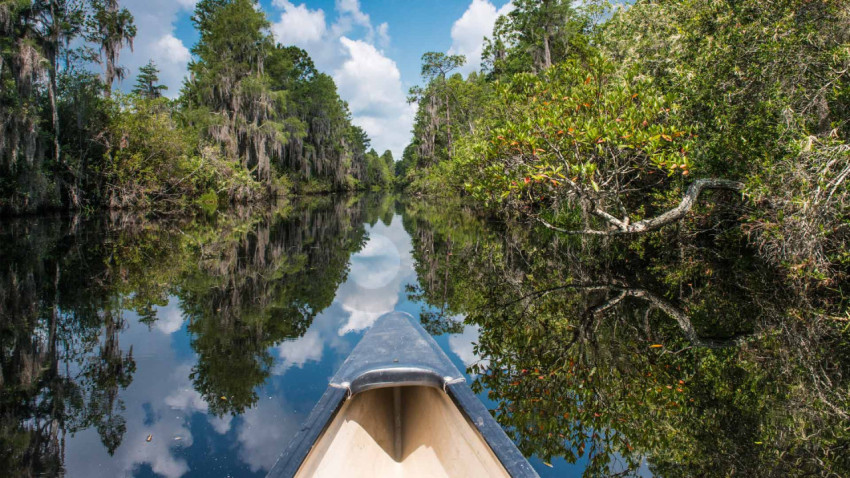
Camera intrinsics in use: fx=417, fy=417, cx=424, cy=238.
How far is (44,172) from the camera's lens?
50.1ft

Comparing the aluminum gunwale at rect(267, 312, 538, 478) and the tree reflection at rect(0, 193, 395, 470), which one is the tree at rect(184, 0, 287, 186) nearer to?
the tree reflection at rect(0, 193, 395, 470)

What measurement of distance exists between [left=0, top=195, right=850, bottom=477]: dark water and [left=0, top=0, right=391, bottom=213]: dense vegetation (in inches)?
311

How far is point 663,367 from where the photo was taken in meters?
3.90

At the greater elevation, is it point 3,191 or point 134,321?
→ point 3,191

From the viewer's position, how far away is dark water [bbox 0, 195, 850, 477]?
276cm

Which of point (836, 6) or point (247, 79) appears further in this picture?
point (247, 79)

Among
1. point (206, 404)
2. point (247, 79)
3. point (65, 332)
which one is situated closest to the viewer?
point (206, 404)

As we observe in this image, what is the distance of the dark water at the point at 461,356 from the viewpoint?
2.76 m

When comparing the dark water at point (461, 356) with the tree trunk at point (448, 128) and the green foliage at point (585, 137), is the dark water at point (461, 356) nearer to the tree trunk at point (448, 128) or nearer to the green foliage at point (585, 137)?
the green foliage at point (585, 137)

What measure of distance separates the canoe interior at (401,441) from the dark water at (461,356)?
0.67 m

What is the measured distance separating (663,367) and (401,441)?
2640mm

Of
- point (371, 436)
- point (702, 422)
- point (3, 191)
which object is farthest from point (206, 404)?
point (3, 191)

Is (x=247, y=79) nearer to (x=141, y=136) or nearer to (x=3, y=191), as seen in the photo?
(x=141, y=136)

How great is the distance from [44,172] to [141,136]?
3.75m
